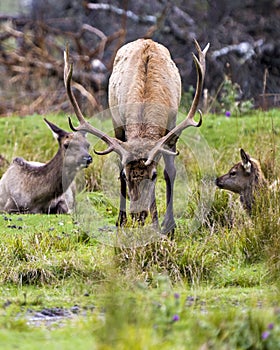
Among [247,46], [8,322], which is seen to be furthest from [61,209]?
[247,46]

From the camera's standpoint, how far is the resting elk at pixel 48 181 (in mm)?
10656

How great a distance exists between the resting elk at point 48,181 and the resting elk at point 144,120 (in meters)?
1.64

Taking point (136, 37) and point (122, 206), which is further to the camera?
point (136, 37)

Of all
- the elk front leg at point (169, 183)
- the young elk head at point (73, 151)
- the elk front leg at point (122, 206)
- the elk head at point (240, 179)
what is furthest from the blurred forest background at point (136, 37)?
the elk front leg at point (169, 183)

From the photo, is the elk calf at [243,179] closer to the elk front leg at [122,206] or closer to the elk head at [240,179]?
the elk head at [240,179]

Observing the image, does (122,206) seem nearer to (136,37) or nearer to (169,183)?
(169,183)

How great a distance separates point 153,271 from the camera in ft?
23.4

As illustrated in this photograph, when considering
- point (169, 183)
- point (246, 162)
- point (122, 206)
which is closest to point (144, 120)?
point (169, 183)

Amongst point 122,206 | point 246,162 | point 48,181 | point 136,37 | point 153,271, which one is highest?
point 136,37

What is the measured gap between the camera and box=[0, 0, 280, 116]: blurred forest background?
1761 cm

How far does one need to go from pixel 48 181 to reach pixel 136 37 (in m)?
8.41

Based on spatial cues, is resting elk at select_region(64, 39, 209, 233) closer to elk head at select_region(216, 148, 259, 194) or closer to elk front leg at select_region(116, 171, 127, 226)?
elk front leg at select_region(116, 171, 127, 226)

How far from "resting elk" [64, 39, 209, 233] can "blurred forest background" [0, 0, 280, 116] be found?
307 inches

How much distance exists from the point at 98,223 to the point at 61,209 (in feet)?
5.36
